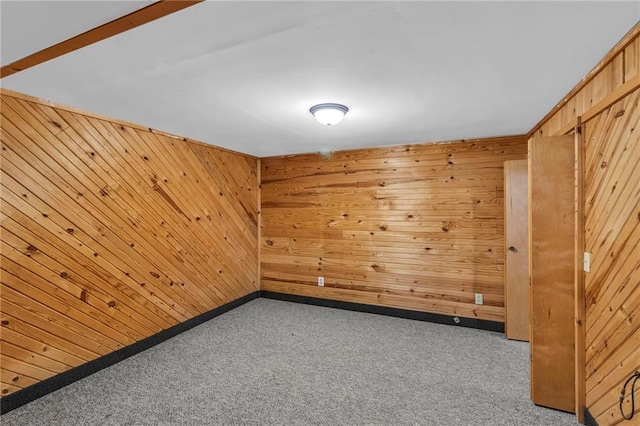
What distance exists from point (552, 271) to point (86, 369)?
153 inches

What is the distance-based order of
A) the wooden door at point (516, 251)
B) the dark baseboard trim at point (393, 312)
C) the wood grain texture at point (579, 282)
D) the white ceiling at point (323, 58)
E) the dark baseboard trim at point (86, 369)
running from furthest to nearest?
the dark baseboard trim at point (393, 312), the wooden door at point (516, 251), the dark baseboard trim at point (86, 369), the wood grain texture at point (579, 282), the white ceiling at point (323, 58)

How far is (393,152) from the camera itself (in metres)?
4.03

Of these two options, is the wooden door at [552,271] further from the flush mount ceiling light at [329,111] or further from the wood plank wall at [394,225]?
the flush mount ceiling light at [329,111]

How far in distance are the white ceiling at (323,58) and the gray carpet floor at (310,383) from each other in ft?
7.48

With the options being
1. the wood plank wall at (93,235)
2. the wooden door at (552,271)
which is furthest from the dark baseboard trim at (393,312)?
the wooden door at (552,271)

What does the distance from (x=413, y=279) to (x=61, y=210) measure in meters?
3.79

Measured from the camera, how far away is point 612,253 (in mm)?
1678

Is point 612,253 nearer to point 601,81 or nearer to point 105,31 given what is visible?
point 601,81

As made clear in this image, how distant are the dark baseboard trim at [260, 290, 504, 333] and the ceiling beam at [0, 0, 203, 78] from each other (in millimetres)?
3912

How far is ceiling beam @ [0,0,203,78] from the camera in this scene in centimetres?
111

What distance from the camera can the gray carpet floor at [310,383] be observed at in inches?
81.7

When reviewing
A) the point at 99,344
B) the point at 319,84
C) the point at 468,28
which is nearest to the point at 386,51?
the point at 468,28

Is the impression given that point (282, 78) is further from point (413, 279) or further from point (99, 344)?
point (413, 279)

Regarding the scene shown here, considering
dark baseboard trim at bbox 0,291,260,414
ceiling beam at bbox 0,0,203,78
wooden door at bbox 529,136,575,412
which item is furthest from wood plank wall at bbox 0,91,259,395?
wooden door at bbox 529,136,575,412
